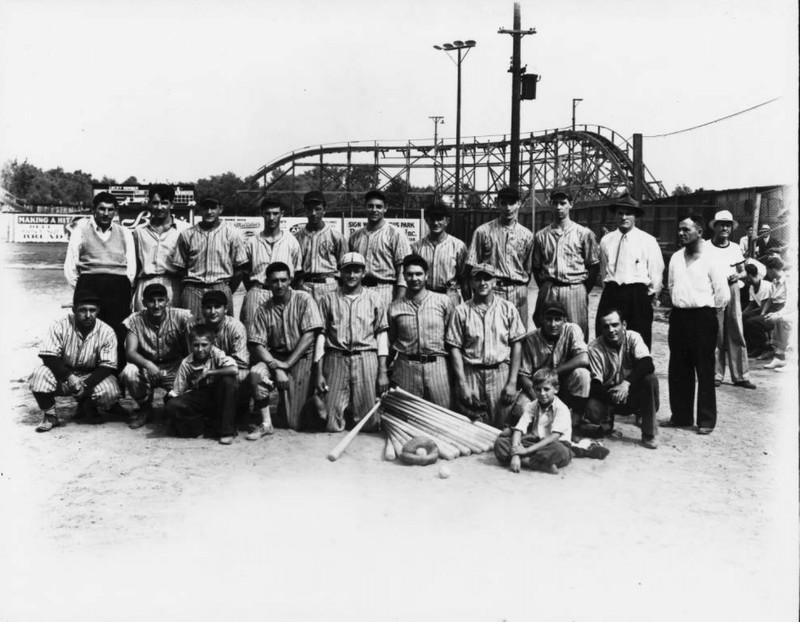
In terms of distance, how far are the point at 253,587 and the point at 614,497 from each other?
97.4 inches

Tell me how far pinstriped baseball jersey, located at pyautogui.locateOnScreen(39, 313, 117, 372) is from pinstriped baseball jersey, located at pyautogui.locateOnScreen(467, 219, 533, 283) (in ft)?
11.1

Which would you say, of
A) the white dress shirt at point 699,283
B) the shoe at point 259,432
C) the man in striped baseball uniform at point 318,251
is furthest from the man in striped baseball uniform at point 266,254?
the white dress shirt at point 699,283

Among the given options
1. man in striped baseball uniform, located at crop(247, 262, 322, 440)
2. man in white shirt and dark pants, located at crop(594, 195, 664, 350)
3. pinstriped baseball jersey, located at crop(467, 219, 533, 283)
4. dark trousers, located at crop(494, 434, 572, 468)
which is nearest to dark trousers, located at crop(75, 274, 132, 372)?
man in striped baseball uniform, located at crop(247, 262, 322, 440)

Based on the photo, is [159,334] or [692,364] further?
[692,364]

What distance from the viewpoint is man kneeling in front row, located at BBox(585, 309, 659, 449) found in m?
5.93

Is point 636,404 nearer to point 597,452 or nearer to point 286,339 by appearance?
point 597,452

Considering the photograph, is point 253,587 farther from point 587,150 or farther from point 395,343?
point 587,150

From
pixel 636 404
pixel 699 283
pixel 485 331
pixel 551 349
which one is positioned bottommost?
pixel 636 404

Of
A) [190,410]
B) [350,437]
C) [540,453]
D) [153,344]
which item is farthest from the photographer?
[153,344]

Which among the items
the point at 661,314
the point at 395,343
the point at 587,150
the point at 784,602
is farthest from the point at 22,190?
the point at 784,602

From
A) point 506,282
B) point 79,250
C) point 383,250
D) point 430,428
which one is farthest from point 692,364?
point 79,250

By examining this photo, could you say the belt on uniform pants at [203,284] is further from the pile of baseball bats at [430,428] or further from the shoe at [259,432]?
the pile of baseball bats at [430,428]

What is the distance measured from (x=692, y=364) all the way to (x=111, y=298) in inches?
216

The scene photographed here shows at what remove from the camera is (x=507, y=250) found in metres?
6.92
